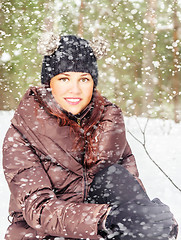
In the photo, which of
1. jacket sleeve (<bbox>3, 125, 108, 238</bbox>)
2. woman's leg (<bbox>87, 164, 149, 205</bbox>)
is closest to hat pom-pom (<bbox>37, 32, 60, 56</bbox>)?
jacket sleeve (<bbox>3, 125, 108, 238</bbox>)

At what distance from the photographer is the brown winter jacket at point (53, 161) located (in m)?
1.70

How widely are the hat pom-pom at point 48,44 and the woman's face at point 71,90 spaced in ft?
0.63

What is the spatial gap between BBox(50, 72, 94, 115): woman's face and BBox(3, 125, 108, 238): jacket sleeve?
0.38 meters

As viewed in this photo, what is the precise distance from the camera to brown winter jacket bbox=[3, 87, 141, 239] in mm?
1697

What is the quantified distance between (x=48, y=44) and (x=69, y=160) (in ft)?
2.69

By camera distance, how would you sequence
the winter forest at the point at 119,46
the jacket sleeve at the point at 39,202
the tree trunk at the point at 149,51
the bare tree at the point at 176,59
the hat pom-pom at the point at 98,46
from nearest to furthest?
1. the jacket sleeve at the point at 39,202
2. the hat pom-pom at the point at 98,46
3. the winter forest at the point at 119,46
4. the bare tree at the point at 176,59
5. the tree trunk at the point at 149,51

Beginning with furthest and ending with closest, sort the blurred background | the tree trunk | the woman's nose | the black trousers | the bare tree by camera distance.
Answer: the tree trunk
the bare tree
the blurred background
the woman's nose
the black trousers

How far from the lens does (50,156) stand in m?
2.01

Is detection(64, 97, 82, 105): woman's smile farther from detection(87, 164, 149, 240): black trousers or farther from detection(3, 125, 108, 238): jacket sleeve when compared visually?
detection(87, 164, 149, 240): black trousers

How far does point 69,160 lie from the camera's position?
2041 mm

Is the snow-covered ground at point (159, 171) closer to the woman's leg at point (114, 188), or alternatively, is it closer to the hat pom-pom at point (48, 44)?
the woman's leg at point (114, 188)

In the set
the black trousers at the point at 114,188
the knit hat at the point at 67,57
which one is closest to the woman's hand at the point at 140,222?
the black trousers at the point at 114,188

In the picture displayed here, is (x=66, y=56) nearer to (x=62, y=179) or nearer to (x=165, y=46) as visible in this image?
(x=62, y=179)

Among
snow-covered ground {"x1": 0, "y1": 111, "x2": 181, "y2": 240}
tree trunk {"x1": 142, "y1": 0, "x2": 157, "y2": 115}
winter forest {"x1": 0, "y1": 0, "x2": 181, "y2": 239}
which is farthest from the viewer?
tree trunk {"x1": 142, "y1": 0, "x2": 157, "y2": 115}
